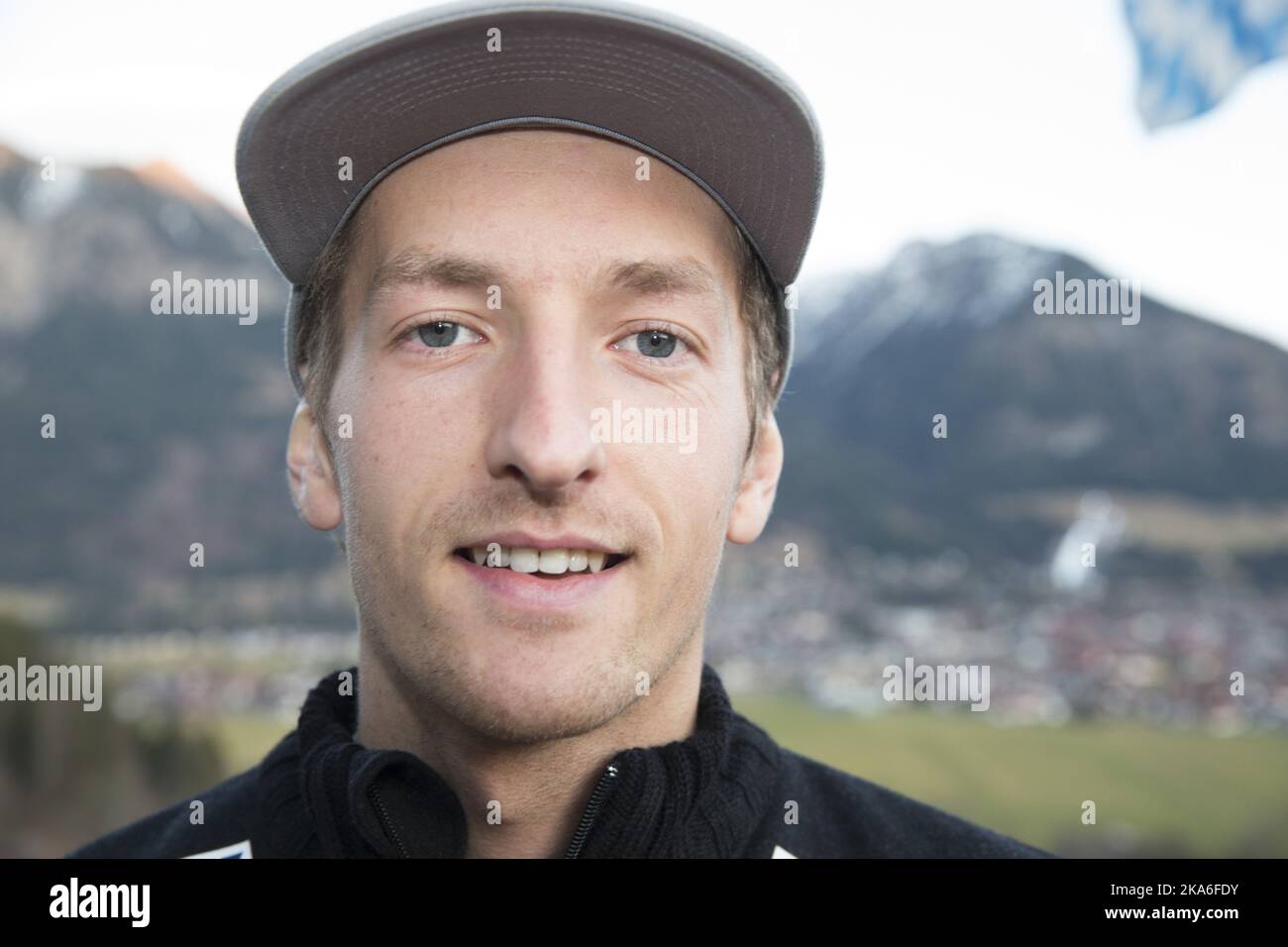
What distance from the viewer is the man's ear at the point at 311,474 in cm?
213

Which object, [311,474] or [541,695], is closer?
[541,695]

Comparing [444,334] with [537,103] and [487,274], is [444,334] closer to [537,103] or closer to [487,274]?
[487,274]

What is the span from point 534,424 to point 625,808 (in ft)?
2.12

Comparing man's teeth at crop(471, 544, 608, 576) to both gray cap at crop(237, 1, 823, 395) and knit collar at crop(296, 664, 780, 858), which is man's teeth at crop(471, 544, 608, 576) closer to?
knit collar at crop(296, 664, 780, 858)

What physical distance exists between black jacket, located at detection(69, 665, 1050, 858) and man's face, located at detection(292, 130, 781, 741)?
18cm

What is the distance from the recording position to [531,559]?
5.78 feet

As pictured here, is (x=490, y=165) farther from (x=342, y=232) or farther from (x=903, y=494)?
(x=903, y=494)

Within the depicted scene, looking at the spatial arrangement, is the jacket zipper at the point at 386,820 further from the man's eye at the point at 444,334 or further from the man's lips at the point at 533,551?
A: the man's eye at the point at 444,334

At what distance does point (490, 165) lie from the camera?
1904mm

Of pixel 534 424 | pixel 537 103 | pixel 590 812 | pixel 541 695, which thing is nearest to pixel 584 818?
pixel 590 812

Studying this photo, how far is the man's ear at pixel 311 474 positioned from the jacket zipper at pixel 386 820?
50 cm

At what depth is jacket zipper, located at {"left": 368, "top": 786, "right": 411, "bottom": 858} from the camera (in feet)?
6.21
